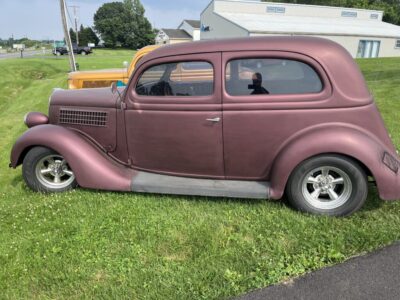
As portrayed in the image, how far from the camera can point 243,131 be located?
3580 mm

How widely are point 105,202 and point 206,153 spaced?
4.35 ft

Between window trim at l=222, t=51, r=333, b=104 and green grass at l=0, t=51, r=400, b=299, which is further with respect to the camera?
window trim at l=222, t=51, r=333, b=104

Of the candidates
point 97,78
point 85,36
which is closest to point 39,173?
point 97,78

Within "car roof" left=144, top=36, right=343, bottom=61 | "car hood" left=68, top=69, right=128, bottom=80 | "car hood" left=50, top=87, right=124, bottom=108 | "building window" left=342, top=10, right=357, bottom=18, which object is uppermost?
"building window" left=342, top=10, right=357, bottom=18

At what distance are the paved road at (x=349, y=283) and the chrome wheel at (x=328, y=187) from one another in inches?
29.8

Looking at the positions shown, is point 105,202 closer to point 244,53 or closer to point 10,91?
point 244,53

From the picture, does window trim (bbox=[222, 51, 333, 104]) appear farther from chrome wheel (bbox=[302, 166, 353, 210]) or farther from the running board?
the running board

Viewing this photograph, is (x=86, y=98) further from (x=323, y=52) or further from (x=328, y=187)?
(x=328, y=187)

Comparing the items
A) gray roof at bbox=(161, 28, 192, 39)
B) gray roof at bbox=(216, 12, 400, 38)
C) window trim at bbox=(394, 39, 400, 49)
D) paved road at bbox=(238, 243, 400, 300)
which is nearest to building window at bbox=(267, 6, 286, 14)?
gray roof at bbox=(216, 12, 400, 38)

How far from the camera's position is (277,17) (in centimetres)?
3994

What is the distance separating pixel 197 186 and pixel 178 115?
802 mm


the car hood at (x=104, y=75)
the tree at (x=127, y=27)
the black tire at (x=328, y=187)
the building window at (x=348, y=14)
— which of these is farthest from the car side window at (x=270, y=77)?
the tree at (x=127, y=27)

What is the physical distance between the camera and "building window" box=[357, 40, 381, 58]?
34.3 m

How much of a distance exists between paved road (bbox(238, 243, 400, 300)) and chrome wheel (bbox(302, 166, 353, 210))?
2.48ft
